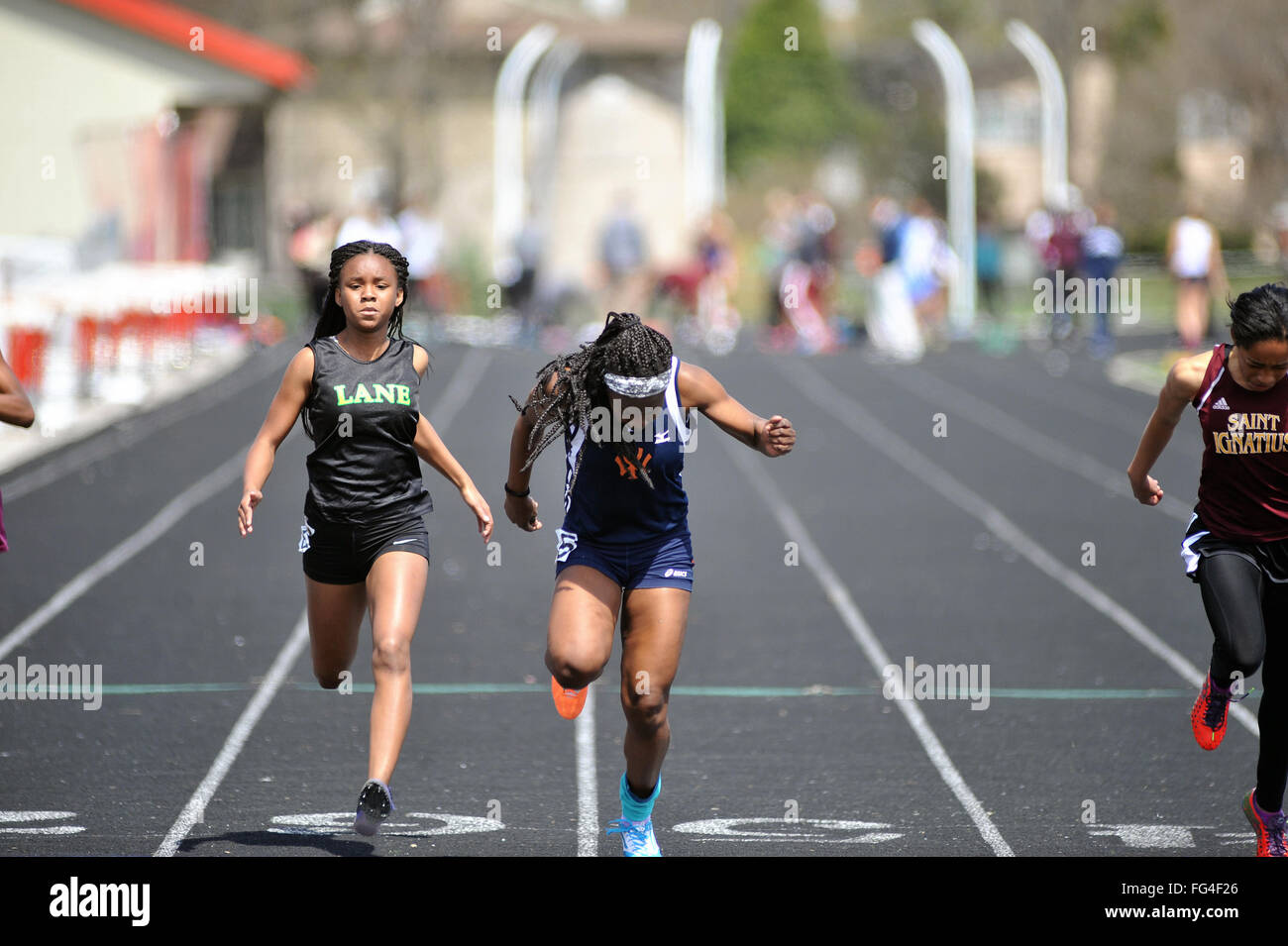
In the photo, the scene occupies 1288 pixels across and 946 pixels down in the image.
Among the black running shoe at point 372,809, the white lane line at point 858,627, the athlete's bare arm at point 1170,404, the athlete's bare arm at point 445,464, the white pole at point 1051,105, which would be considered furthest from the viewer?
the white pole at point 1051,105

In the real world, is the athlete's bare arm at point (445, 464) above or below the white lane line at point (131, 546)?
above

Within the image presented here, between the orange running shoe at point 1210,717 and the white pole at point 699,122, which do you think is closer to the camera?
the orange running shoe at point 1210,717

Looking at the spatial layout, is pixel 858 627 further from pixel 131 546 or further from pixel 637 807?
pixel 131 546

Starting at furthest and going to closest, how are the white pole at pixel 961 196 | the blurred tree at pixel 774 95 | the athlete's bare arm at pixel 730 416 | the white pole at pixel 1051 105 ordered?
the blurred tree at pixel 774 95
the white pole at pixel 1051 105
the white pole at pixel 961 196
the athlete's bare arm at pixel 730 416

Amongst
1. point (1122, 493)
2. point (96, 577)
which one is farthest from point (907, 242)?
point (96, 577)

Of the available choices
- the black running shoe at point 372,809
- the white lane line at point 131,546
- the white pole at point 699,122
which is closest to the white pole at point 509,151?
the white pole at point 699,122

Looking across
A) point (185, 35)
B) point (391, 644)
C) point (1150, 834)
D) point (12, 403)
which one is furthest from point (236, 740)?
point (185, 35)

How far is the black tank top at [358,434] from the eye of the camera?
20.6ft

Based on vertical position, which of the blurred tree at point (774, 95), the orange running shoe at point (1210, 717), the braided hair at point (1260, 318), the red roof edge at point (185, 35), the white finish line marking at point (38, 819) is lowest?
the white finish line marking at point (38, 819)

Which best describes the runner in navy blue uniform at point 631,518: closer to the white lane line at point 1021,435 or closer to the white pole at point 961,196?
the white lane line at point 1021,435

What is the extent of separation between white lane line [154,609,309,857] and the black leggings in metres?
3.39

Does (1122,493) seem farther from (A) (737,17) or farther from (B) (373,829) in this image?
(A) (737,17)

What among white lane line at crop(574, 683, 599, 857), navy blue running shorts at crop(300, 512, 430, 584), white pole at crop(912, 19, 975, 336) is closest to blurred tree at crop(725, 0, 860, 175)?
white pole at crop(912, 19, 975, 336)

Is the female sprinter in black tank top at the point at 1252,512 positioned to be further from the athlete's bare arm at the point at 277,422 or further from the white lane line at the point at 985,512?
the athlete's bare arm at the point at 277,422
